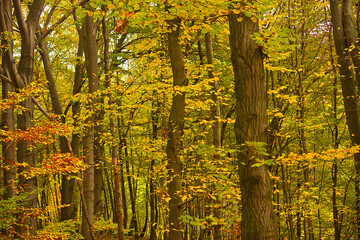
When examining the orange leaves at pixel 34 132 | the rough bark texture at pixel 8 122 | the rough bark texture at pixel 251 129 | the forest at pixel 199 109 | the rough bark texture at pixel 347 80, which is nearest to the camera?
the rough bark texture at pixel 251 129

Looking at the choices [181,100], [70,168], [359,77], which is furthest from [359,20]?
[70,168]

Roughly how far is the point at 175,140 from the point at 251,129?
10.7 feet

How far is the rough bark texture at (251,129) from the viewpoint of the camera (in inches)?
136

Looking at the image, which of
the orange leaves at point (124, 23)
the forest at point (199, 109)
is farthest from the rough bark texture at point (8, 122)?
the orange leaves at point (124, 23)

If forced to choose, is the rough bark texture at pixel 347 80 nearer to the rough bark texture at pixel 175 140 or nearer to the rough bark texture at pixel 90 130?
the rough bark texture at pixel 175 140

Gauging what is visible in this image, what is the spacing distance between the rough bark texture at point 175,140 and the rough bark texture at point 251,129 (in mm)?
2905

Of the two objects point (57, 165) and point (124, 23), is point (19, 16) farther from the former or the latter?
point (124, 23)

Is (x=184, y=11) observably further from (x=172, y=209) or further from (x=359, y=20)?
(x=359, y=20)

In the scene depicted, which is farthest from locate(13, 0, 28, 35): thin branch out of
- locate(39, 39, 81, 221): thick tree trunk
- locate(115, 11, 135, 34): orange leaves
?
locate(39, 39, 81, 221): thick tree trunk

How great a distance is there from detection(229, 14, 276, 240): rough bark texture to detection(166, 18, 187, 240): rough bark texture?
2905 millimetres

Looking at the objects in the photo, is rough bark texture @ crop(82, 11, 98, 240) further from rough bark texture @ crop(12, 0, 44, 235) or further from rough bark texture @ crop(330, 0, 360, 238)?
rough bark texture @ crop(330, 0, 360, 238)

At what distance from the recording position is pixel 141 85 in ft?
28.4

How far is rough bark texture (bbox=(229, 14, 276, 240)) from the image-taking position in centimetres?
346

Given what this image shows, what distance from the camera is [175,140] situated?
668 cm
